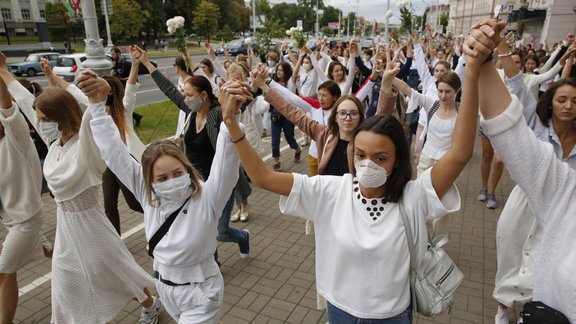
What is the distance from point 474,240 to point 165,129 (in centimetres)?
848

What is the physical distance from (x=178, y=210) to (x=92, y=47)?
4770mm

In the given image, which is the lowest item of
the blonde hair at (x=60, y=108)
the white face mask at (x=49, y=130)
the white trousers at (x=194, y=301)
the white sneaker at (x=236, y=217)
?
the white sneaker at (x=236, y=217)

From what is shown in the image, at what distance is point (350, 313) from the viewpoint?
1996 mm

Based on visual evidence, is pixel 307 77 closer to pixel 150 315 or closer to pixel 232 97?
pixel 150 315

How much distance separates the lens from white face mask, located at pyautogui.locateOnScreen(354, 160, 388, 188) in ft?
6.31

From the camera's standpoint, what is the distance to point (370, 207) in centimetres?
198

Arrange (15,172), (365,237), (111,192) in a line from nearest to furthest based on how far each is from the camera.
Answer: (365,237)
(15,172)
(111,192)

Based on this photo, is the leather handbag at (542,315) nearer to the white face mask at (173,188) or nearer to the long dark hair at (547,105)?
the long dark hair at (547,105)

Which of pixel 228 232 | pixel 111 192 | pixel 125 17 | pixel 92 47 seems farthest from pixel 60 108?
pixel 125 17

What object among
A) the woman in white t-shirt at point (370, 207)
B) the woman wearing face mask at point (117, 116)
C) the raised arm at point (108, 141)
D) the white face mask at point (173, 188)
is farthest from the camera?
the woman wearing face mask at point (117, 116)

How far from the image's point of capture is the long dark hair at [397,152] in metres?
1.95

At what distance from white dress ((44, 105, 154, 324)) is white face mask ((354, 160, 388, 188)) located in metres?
2.18

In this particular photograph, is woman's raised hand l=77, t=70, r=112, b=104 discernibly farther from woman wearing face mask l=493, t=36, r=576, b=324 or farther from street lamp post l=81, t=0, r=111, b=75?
street lamp post l=81, t=0, r=111, b=75

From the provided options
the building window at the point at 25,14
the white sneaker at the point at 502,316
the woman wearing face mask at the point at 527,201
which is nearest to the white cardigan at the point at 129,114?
the woman wearing face mask at the point at 527,201
